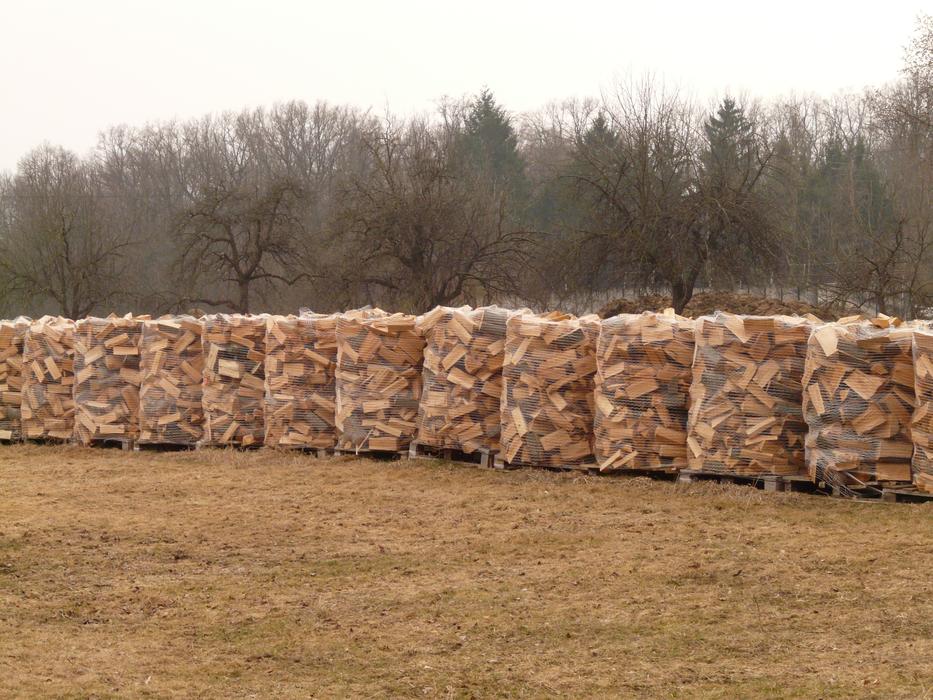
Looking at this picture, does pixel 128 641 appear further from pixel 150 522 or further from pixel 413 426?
pixel 413 426

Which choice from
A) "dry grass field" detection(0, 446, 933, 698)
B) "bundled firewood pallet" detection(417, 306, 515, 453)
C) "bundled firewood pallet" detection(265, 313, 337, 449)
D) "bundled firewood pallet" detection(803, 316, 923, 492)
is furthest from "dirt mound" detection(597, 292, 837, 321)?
"dry grass field" detection(0, 446, 933, 698)

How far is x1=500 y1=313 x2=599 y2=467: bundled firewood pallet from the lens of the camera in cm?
1123

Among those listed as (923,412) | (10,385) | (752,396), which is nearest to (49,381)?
(10,385)

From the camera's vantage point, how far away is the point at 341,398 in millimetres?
12758

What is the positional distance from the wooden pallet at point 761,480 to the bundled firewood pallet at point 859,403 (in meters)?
0.24

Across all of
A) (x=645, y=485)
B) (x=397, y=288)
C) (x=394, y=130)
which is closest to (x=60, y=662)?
(x=645, y=485)

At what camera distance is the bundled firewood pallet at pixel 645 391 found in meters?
10.7

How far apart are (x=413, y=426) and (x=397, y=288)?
19853 mm

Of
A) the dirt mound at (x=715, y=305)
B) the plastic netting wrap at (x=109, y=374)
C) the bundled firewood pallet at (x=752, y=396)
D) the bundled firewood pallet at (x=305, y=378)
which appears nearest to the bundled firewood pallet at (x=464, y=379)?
the bundled firewood pallet at (x=305, y=378)

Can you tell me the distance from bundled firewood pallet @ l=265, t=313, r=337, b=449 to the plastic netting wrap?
91.9 inches

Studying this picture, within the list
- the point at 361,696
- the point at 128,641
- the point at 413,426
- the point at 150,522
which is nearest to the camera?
the point at 361,696

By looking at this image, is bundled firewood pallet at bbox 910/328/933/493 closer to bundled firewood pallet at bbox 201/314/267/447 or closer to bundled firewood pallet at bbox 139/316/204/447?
bundled firewood pallet at bbox 201/314/267/447

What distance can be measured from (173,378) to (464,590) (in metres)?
7.61

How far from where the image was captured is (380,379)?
12.5m
